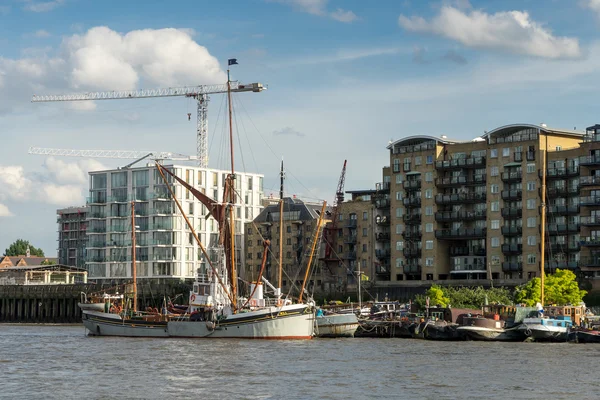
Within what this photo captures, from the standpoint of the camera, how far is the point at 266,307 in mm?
120625

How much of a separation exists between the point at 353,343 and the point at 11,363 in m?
37.5

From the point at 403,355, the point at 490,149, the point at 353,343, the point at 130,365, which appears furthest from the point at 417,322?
the point at 490,149

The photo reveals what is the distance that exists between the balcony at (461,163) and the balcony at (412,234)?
12.0 meters

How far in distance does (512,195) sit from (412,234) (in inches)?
856

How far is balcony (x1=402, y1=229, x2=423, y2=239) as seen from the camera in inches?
7594

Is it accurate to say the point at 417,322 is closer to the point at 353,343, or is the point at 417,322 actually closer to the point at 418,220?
the point at 353,343

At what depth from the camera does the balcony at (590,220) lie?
166 meters

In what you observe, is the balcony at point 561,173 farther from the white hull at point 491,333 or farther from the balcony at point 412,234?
the white hull at point 491,333

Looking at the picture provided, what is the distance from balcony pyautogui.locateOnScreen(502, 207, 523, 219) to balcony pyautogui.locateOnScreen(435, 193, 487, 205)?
5097 mm

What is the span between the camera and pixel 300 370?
262ft

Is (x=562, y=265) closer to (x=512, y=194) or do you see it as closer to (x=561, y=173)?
(x=561, y=173)

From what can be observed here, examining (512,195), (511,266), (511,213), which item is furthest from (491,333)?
(512,195)

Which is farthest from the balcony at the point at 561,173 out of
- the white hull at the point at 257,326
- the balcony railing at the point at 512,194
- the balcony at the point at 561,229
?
the white hull at the point at 257,326

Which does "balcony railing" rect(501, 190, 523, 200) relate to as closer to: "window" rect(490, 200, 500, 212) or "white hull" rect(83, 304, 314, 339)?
"window" rect(490, 200, 500, 212)
